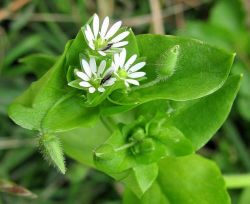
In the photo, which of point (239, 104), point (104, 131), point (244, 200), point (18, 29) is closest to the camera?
point (104, 131)

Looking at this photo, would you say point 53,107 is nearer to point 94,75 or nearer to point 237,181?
point 94,75

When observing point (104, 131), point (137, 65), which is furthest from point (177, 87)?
point (104, 131)

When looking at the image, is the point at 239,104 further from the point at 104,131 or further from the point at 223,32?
the point at 104,131

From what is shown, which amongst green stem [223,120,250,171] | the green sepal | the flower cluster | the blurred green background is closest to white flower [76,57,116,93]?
the flower cluster

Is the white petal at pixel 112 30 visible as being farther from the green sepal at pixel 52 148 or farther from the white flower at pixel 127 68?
the green sepal at pixel 52 148

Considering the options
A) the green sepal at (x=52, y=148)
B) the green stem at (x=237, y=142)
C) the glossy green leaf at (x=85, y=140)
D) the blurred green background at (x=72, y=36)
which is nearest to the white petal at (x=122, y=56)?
the green sepal at (x=52, y=148)

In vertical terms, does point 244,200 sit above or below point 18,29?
below

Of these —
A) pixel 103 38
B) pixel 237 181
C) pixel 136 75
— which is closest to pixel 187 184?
pixel 237 181
